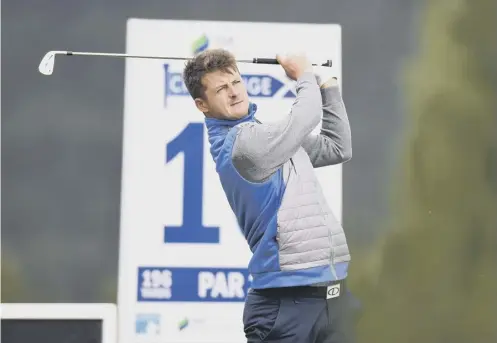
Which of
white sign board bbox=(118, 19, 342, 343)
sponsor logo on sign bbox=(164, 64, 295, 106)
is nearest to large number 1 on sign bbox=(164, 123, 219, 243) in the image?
white sign board bbox=(118, 19, 342, 343)

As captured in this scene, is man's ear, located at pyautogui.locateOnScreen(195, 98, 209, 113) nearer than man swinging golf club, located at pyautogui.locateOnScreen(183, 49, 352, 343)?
No

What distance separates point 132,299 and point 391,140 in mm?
934

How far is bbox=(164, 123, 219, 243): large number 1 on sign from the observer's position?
7.01ft

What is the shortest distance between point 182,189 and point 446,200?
0.82 m

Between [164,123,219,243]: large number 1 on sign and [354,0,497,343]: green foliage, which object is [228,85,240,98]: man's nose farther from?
[354,0,497,343]: green foliage

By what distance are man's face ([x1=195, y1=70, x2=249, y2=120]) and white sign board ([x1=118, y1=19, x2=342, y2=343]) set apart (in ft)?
2.27

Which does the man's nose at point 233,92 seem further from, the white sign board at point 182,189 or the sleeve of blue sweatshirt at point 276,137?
the white sign board at point 182,189

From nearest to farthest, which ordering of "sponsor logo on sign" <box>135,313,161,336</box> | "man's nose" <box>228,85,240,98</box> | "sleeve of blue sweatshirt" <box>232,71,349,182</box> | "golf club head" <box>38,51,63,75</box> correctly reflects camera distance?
"sleeve of blue sweatshirt" <box>232,71,349,182</box>
"man's nose" <box>228,85,240,98</box>
"golf club head" <box>38,51,63,75</box>
"sponsor logo on sign" <box>135,313,161,336</box>

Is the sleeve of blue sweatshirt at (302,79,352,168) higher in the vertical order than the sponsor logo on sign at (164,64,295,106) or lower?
lower

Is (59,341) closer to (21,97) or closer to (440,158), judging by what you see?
(21,97)

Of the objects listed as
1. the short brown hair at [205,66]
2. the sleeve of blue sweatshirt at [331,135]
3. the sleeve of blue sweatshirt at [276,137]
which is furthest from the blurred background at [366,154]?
the sleeve of blue sweatshirt at [276,137]

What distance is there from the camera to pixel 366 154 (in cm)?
219

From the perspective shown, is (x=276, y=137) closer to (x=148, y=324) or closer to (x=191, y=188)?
(x=191, y=188)

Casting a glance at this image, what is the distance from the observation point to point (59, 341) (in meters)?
2.12
